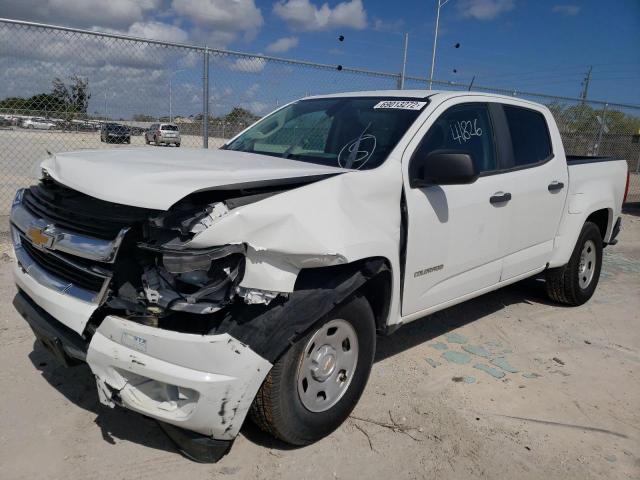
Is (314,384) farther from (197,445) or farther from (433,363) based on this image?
(433,363)

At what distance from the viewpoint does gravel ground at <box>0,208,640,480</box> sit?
8.46 ft

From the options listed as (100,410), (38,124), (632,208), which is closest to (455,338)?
(100,410)

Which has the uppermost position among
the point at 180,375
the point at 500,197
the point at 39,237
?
the point at 500,197

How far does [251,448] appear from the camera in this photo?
2699 millimetres

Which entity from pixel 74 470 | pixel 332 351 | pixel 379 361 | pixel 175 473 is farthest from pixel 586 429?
pixel 74 470

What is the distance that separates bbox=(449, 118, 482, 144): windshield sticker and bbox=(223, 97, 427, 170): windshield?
307 mm

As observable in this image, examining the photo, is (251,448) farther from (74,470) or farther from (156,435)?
(74,470)

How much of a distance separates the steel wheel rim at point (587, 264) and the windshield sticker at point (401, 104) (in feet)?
8.92

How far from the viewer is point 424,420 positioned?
3049mm

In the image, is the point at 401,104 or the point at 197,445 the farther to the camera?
the point at 401,104

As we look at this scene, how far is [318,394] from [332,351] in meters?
0.25

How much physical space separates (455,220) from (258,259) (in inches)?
63.7

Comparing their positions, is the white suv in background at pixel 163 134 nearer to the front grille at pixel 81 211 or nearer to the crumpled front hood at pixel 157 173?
the crumpled front hood at pixel 157 173

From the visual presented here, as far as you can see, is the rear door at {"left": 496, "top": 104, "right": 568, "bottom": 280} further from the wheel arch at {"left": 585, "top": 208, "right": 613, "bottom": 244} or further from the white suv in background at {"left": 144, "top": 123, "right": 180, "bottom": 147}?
the white suv in background at {"left": 144, "top": 123, "right": 180, "bottom": 147}
